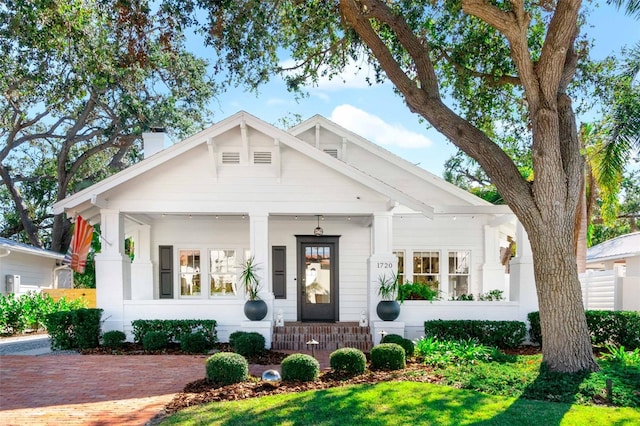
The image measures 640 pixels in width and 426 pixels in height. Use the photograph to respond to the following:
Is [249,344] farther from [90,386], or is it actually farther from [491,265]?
[491,265]

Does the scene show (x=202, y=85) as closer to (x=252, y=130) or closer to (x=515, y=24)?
(x=252, y=130)

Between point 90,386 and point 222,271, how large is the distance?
7.44 meters

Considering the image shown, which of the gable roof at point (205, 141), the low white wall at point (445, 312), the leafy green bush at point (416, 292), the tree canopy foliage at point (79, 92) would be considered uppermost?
the tree canopy foliage at point (79, 92)

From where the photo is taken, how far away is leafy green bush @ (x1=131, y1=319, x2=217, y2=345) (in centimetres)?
1214

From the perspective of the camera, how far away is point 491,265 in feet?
50.3

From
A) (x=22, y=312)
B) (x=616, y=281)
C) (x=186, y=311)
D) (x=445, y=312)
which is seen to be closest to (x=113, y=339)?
(x=186, y=311)

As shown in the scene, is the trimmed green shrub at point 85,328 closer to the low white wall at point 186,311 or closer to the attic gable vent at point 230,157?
the low white wall at point 186,311

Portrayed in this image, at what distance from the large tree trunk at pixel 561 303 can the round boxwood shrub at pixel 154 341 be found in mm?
8069

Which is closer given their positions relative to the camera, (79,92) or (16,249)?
(79,92)

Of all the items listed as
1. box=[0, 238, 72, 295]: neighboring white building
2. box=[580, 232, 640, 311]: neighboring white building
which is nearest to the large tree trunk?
box=[580, 232, 640, 311]: neighboring white building

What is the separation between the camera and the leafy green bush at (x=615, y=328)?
11617 mm

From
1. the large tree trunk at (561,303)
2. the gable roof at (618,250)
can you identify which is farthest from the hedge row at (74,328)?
the gable roof at (618,250)

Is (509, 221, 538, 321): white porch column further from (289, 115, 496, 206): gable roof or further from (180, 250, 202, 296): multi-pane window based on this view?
(180, 250, 202, 296): multi-pane window

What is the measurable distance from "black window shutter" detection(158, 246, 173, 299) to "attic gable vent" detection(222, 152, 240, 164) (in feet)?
14.4
